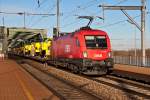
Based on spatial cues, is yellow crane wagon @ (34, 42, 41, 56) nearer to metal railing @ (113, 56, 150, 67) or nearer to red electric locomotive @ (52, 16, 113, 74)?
metal railing @ (113, 56, 150, 67)

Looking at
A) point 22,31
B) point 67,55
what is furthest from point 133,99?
point 22,31

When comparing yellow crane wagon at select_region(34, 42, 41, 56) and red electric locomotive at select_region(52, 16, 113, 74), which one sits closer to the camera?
red electric locomotive at select_region(52, 16, 113, 74)

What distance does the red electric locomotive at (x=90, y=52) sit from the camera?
27.8 m

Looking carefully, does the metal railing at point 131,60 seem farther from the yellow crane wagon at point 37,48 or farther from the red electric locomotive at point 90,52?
the yellow crane wagon at point 37,48

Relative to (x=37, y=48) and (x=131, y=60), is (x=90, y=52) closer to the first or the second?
(x=131, y=60)

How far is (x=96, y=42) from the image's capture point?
29.0 metres

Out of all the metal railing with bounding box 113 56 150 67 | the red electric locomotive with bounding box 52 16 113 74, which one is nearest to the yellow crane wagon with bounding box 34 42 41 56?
the metal railing with bounding box 113 56 150 67

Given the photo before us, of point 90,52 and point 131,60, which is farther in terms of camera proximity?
point 131,60

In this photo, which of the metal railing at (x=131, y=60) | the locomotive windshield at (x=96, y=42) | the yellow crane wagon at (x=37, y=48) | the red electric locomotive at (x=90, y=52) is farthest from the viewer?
the yellow crane wagon at (x=37, y=48)

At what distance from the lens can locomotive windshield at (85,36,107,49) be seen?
28672 mm

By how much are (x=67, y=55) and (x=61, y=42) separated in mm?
4046

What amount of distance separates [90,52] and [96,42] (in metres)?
1.11

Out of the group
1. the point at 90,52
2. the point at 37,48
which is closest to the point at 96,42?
the point at 90,52

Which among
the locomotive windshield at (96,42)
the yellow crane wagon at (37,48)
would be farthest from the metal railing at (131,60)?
the yellow crane wagon at (37,48)
